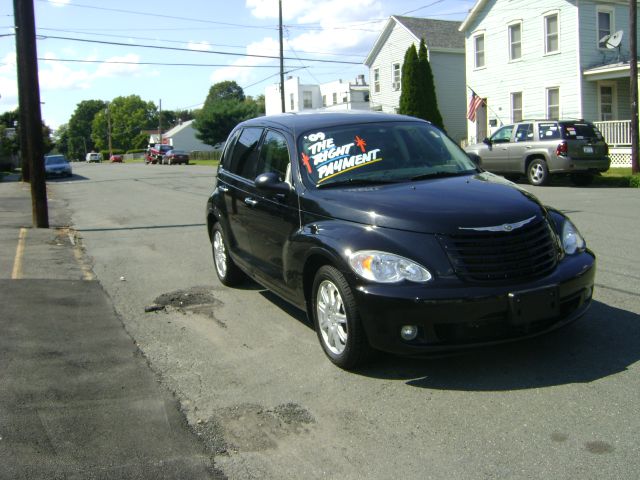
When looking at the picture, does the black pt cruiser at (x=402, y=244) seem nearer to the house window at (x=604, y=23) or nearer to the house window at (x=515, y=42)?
the house window at (x=604, y=23)

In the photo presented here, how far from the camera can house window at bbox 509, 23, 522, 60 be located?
3102cm

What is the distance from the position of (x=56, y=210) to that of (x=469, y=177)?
1480 centimetres

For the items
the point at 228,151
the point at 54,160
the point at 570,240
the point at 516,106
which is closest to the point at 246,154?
the point at 228,151

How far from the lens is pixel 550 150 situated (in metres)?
18.4

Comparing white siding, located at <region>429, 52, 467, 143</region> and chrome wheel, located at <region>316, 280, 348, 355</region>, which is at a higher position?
white siding, located at <region>429, 52, 467, 143</region>

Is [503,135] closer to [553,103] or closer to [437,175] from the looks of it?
[553,103]

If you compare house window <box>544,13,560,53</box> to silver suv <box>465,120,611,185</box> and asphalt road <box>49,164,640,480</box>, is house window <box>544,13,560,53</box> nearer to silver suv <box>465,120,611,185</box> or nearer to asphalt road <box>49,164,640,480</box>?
silver suv <box>465,120,611,185</box>

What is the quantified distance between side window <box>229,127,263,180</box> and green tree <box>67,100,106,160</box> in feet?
519

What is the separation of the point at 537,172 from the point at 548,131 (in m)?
1.18

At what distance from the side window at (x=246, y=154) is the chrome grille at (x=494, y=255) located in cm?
266

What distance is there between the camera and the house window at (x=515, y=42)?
3102cm

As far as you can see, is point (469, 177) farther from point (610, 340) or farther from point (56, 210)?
point (56, 210)

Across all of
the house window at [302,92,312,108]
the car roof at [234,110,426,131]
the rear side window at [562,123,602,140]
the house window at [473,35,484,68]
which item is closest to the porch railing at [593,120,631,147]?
the rear side window at [562,123,602,140]

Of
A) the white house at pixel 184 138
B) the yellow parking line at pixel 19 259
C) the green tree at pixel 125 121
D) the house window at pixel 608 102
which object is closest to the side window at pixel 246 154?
the yellow parking line at pixel 19 259
